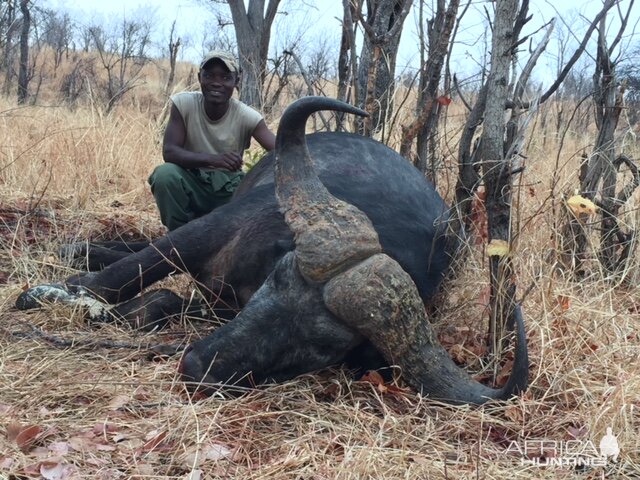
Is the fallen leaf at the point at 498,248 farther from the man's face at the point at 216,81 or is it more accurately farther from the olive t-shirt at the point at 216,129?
the man's face at the point at 216,81

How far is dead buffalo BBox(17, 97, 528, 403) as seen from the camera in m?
2.80

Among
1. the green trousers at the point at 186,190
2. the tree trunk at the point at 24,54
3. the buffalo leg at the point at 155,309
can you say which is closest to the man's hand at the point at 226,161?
the green trousers at the point at 186,190

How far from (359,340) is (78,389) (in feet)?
3.72

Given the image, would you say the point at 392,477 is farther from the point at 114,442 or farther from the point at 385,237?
the point at 385,237

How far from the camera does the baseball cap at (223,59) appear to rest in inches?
197

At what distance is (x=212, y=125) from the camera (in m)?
5.28

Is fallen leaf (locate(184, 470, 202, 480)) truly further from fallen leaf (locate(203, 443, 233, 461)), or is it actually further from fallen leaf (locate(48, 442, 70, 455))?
fallen leaf (locate(48, 442, 70, 455))

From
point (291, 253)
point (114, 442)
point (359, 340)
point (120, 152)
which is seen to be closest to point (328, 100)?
point (291, 253)

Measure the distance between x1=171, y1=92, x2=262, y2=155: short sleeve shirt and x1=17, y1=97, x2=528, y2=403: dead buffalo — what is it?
5.49 feet

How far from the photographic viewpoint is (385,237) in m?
3.43

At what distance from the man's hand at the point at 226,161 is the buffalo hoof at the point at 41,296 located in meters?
1.41

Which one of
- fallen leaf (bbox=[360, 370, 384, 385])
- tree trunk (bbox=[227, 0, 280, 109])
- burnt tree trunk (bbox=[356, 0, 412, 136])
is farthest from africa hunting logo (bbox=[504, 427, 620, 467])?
tree trunk (bbox=[227, 0, 280, 109])

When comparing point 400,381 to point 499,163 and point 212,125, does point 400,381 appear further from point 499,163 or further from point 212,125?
point 212,125

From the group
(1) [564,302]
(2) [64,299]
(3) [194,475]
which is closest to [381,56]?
(1) [564,302]
